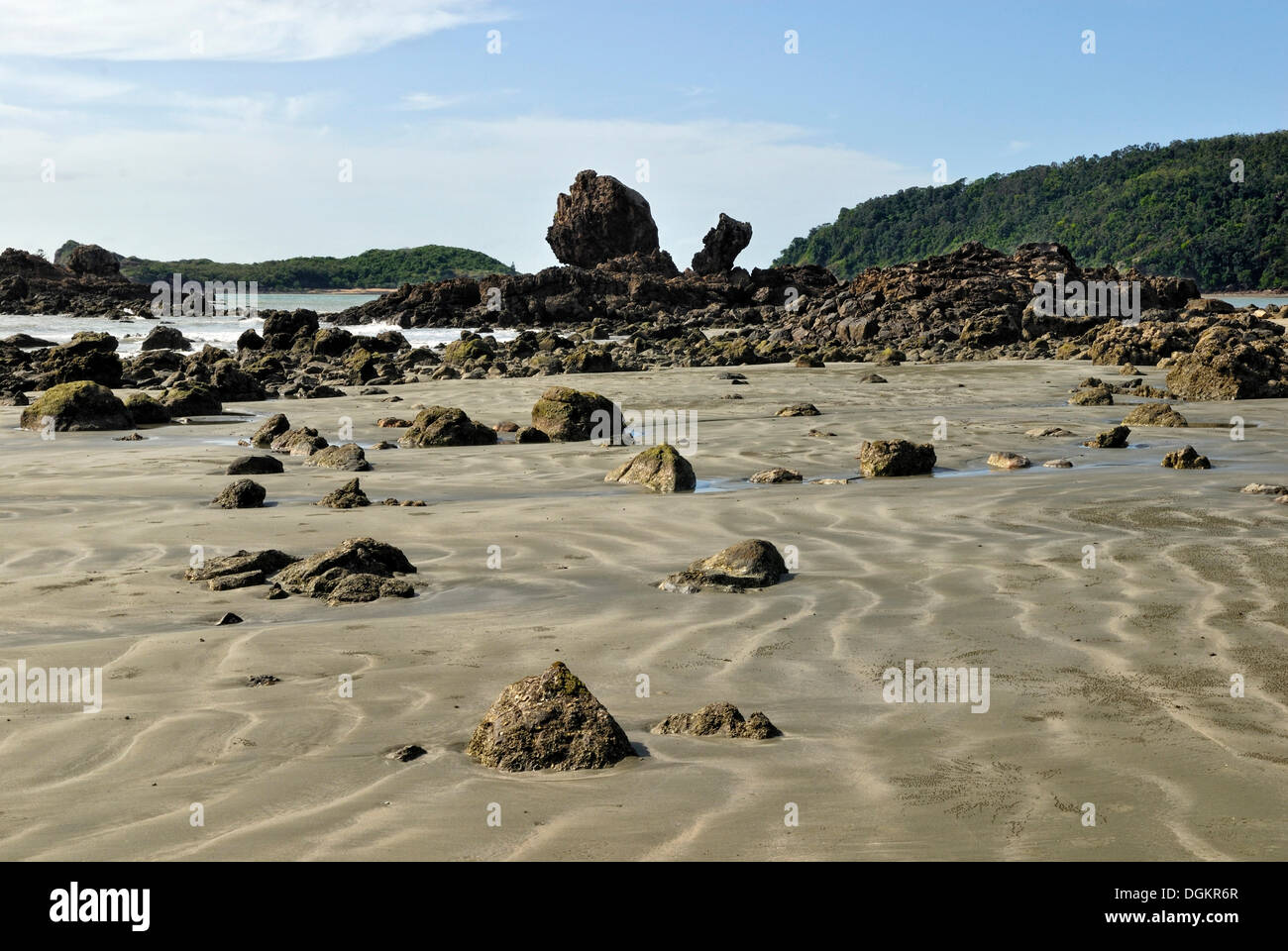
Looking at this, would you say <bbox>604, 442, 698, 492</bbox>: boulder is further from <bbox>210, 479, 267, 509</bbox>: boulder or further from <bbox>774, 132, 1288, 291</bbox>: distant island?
<bbox>774, 132, 1288, 291</bbox>: distant island

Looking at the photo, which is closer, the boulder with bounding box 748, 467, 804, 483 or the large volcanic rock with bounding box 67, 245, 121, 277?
the boulder with bounding box 748, 467, 804, 483

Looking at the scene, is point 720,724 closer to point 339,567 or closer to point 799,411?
point 339,567

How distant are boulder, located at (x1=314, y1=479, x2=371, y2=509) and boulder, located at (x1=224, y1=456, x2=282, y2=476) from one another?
5.67ft

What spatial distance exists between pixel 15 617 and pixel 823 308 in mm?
35921

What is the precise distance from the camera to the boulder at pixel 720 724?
13.4 feet

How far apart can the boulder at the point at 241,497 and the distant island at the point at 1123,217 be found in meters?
102

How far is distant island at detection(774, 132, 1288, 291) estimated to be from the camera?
113 metres

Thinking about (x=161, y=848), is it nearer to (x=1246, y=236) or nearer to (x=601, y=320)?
(x=601, y=320)

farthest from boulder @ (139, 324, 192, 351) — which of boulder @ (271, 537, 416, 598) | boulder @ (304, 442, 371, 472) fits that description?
boulder @ (271, 537, 416, 598)

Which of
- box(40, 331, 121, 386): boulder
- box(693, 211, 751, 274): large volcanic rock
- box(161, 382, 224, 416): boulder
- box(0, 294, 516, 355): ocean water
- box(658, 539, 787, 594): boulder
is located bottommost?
box(658, 539, 787, 594): boulder

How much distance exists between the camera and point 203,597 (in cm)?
597

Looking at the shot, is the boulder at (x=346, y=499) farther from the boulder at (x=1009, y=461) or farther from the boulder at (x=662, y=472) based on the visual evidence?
the boulder at (x=1009, y=461)

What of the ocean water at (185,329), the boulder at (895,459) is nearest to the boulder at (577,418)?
the boulder at (895,459)
